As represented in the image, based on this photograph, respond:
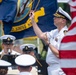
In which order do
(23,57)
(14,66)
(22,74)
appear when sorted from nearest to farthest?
(22,74)
(23,57)
(14,66)

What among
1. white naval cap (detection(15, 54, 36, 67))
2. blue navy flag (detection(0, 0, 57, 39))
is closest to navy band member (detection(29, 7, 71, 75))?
white naval cap (detection(15, 54, 36, 67))

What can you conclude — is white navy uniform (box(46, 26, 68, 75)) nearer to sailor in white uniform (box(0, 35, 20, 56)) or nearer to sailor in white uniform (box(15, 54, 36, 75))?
sailor in white uniform (box(15, 54, 36, 75))

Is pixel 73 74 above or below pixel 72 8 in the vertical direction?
below

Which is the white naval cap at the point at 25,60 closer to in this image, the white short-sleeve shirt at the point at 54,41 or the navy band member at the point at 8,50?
the white short-sleeve shirt at the point at 54,41

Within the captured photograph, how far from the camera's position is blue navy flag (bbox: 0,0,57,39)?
11242 mm

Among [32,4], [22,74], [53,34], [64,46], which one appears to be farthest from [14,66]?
[64,46]

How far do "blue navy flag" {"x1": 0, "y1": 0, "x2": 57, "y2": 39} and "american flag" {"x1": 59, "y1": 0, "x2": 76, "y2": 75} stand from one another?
19.3 ft

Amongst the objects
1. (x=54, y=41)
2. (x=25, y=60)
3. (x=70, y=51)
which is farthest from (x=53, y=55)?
(x=70, y=51)

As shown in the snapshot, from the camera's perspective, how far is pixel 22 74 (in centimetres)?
666

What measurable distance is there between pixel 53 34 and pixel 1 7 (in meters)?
3.68

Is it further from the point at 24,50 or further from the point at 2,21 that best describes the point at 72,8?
the point at 2,21

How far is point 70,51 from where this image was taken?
5148mm

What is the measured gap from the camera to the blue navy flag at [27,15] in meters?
11.2

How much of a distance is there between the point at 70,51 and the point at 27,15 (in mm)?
6332
